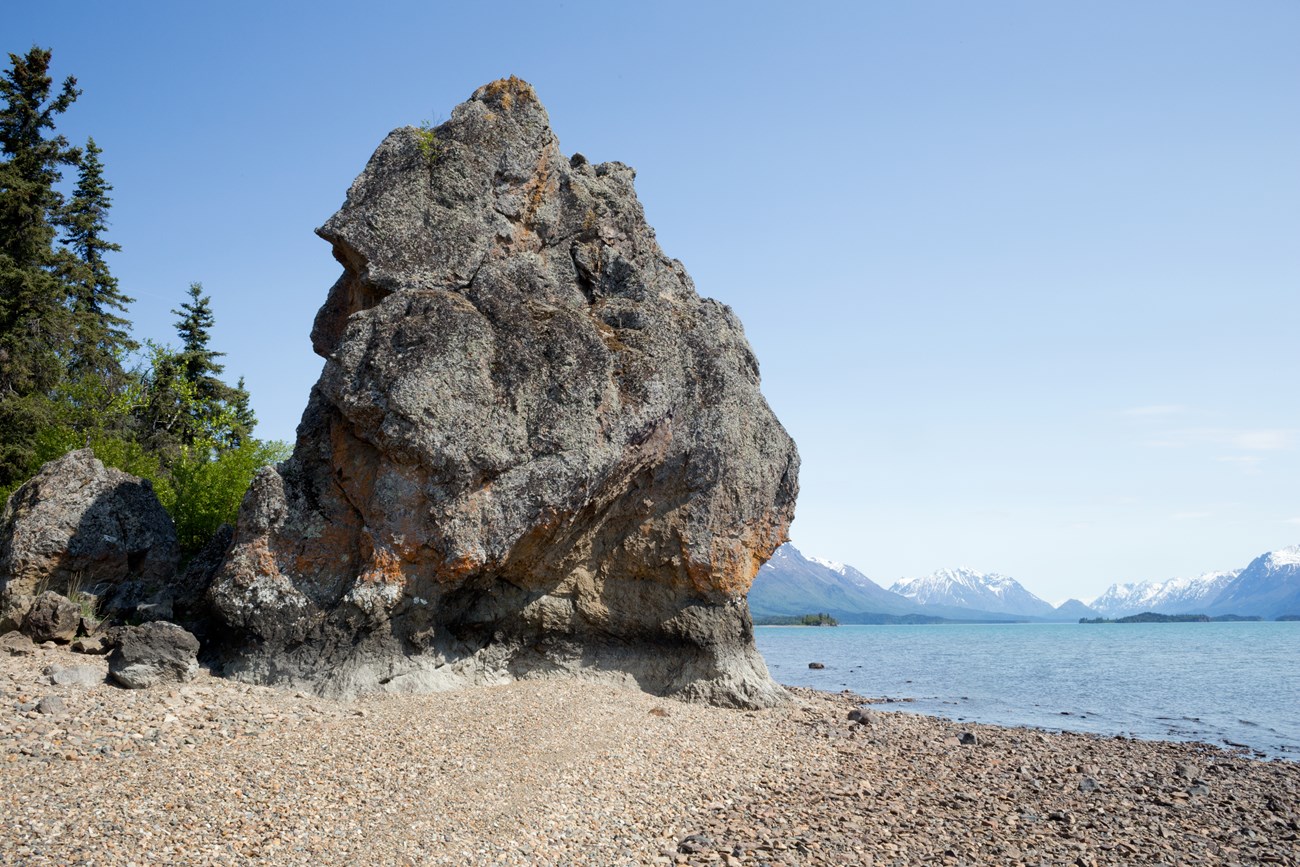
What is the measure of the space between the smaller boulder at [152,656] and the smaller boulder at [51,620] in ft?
8.51

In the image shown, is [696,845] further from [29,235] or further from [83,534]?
[29,235]

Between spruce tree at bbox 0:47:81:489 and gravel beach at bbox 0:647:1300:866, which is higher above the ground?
spruce tree at bbox 0:47:81:489

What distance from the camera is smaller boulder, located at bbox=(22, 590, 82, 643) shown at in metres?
17.9

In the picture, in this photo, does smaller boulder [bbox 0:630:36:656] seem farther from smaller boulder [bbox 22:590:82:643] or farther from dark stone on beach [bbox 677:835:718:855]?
dark stone on beach [bbox 677:835:718:855]

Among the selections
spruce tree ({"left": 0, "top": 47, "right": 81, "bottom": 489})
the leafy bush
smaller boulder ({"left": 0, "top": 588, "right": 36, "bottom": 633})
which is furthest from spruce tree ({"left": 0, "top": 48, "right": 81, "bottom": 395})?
smaller boulder ({"left": 0, "top": 588, "right": 36, "bottom": 633})

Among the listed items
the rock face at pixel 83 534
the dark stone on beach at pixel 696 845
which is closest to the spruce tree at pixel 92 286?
the rock face at pixel 83 534

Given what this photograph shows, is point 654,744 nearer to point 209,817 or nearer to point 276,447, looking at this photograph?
point 209,817

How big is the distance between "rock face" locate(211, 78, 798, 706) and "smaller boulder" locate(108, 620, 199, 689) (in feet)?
2.92

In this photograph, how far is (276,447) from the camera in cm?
3167

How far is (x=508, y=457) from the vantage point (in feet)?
58.9

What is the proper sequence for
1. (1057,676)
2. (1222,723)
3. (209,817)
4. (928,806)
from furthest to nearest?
(1057,676)
(1222,723)
(928,806)
(209,817)

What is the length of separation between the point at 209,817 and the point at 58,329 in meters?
28.5

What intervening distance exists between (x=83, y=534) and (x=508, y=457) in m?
10.1

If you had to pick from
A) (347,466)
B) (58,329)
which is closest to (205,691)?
(347,466)
